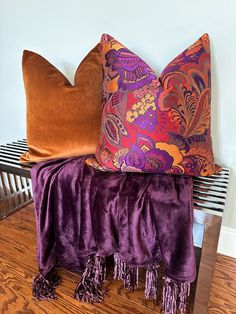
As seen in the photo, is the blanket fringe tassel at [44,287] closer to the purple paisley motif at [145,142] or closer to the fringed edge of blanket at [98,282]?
the fringed edge of blanket at [98,282]

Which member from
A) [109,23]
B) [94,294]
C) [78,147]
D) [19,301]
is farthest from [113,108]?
[19,301]

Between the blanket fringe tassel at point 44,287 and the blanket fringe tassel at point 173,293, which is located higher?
the blanket fringe tassel at point 173,293

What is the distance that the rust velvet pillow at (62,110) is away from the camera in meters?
1.01

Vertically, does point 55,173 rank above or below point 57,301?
above

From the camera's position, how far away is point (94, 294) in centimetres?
93

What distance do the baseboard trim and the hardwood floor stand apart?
0.03m

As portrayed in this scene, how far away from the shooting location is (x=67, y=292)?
97 centimetres

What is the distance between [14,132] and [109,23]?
0.92 m

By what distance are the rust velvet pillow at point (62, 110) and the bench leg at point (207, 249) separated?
54 centimetres

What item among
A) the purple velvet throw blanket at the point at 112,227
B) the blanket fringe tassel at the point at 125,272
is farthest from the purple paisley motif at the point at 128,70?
the blanket fringe tassel at the point at 125,272

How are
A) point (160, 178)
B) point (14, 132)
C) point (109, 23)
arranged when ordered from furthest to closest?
point (14, 132), point (109, 23), point (160, 178)

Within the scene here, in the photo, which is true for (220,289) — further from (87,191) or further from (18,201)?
(18,201)

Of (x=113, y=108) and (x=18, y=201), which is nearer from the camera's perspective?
(x=113, y=108)

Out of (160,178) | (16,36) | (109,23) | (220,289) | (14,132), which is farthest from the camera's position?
(14,132)
